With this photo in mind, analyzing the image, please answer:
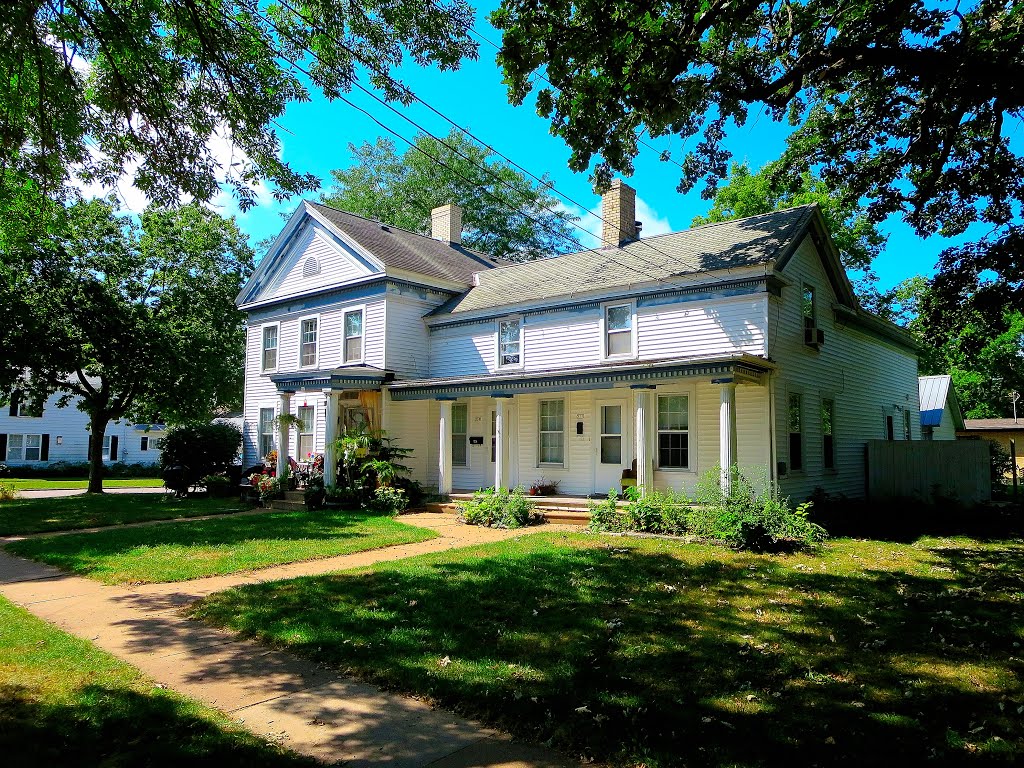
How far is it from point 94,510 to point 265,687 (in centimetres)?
1471

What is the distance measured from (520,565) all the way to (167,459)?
1604 centimetres

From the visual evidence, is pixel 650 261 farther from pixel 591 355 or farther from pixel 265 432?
pixel 265 432

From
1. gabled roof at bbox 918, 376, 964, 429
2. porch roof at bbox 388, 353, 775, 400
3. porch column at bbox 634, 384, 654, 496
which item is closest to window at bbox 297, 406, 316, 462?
porch roof at bbox 388, 353, 775, 400

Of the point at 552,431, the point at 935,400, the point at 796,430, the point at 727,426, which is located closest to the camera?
the point at 727,426

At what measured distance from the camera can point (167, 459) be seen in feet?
69.2

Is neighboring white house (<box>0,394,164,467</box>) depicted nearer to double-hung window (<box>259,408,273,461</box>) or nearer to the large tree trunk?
the large tree trunk

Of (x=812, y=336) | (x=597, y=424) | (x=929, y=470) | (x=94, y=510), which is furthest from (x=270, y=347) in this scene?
(x=929, y=470)

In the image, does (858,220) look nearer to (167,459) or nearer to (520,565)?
(520,565)

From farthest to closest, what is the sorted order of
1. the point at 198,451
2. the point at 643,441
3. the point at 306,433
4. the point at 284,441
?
the point at 198,451, the point at 306,433, the point at 284,441, the point at 643,441

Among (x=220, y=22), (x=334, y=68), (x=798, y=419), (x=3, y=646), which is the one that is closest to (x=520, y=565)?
(x=3, y=646)

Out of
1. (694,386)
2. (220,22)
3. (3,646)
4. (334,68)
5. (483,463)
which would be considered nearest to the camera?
(3,646)

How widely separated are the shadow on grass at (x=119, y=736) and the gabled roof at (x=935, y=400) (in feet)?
91.3

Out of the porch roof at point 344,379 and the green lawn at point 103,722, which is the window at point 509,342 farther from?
the green lawn at point 103,722

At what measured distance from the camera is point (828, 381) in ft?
56.1
